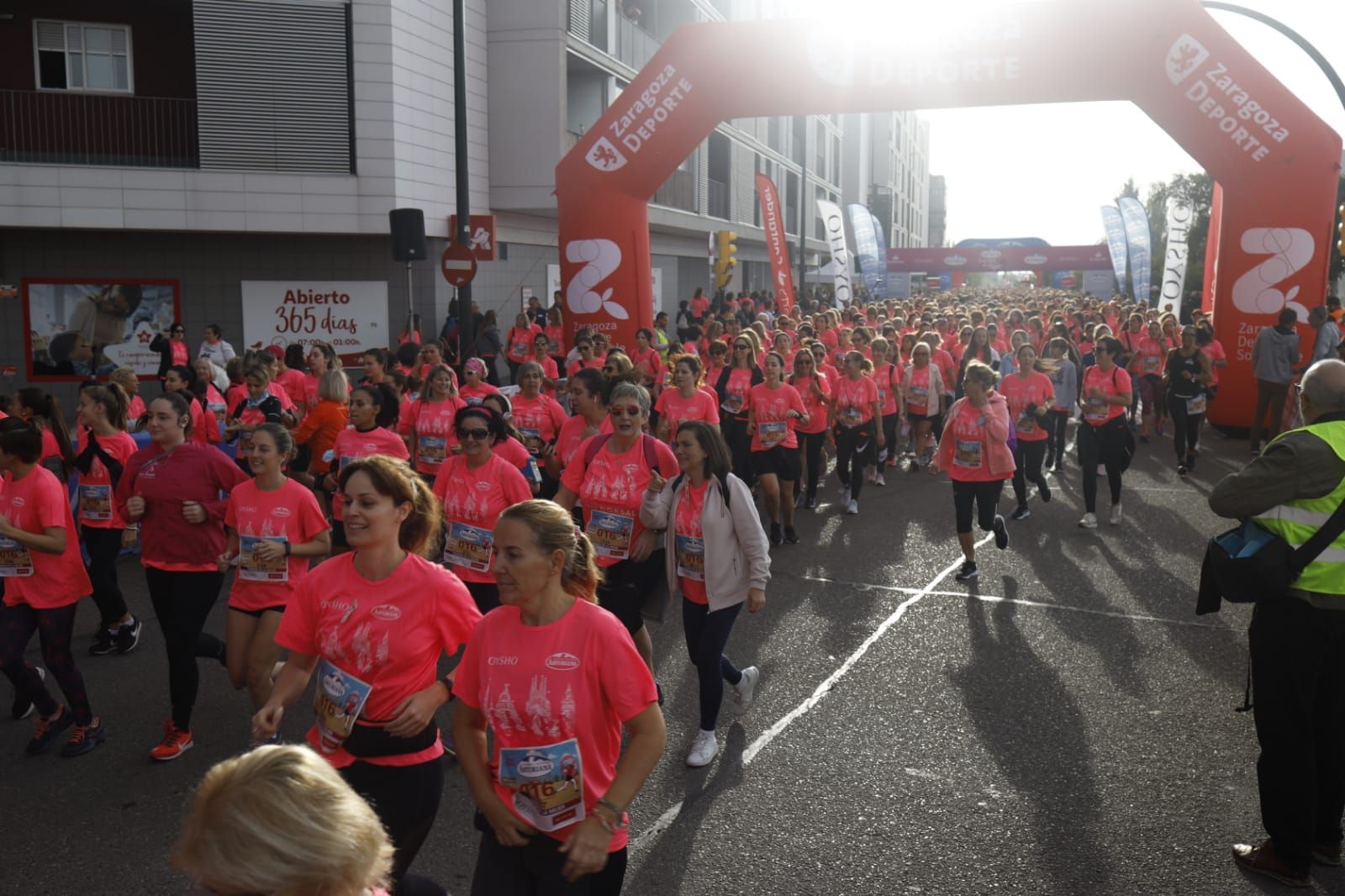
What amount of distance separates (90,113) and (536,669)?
21150 millimetres

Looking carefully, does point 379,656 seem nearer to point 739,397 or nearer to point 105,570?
point 105,570

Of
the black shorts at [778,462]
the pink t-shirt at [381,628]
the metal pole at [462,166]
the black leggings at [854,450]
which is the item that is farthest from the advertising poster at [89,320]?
the pink t-shirt at [381,628]

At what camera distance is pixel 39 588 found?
5.65 meters

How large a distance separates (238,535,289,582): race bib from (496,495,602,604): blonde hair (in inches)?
97.1

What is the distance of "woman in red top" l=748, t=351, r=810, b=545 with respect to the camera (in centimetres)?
1046

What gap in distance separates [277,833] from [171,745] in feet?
14.3

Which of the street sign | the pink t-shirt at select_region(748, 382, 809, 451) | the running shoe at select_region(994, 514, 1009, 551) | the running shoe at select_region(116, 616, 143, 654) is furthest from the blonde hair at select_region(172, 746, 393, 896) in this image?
the street sign

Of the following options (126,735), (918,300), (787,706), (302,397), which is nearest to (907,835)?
(787,706)

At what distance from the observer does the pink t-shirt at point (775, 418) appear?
10.5m

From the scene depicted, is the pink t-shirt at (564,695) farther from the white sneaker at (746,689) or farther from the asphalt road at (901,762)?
the white sneaker at (746,689)

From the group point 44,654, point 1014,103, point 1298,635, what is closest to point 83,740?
point 44,654

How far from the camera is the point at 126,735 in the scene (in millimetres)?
5910

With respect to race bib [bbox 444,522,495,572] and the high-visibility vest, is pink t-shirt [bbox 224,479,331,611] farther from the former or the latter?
the high-visibility vest

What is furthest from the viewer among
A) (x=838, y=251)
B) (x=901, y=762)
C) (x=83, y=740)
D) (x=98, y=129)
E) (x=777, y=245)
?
(x=838, y=251)
